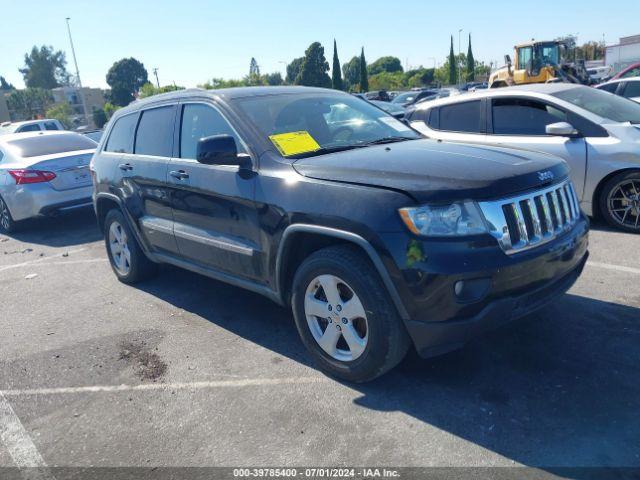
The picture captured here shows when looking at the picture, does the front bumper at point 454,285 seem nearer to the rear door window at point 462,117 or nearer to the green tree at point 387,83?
the rear door window at point 462,117

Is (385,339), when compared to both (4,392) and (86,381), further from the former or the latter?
(4,392)

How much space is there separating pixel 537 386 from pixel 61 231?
793cm

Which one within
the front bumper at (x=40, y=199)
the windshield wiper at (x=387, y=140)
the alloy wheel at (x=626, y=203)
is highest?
the windshield wiper at (x=387, y=140)

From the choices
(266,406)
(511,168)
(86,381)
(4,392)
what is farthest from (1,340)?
(511,168)

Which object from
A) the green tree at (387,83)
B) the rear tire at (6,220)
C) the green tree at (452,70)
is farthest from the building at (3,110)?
Answer: the rear tire at (6,220)

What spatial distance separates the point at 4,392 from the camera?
146 inches

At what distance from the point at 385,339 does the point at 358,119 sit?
2021mm

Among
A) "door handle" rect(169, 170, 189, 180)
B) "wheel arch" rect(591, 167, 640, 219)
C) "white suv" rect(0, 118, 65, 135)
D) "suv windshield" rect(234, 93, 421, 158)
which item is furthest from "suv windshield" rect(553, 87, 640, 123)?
"white suv" rect(0, 118, 65, 135)

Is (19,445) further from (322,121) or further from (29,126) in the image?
(29,126)

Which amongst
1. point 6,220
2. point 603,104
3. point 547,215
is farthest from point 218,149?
point 6,220

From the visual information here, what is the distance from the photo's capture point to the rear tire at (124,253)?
5.37 meters

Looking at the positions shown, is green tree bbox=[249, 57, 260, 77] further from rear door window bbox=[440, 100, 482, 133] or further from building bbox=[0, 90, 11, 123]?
rear door window bbox=[440, 100, 482, 133]

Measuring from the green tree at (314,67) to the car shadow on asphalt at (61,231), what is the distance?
50820 millimetres

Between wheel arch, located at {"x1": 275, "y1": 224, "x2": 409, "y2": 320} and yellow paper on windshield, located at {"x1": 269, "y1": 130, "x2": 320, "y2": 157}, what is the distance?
0.61m
